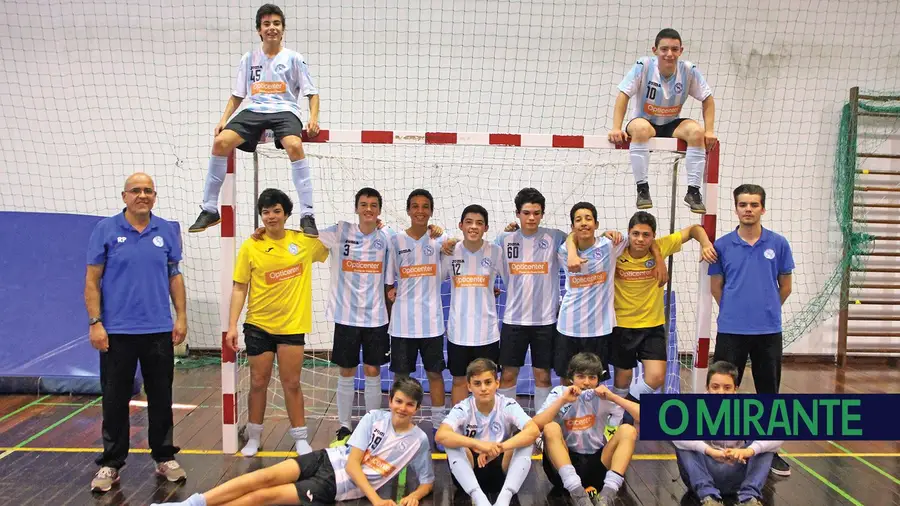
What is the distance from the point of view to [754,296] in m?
4.01

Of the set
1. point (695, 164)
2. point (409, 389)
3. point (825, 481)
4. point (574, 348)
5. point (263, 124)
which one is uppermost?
point (263, 124)

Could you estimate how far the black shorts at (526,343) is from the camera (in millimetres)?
4176

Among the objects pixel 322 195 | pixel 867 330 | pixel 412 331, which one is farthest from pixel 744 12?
pixel 412 331

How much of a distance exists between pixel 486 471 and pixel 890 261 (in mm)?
6117

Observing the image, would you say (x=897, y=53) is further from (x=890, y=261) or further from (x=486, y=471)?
(x=486, y=471)

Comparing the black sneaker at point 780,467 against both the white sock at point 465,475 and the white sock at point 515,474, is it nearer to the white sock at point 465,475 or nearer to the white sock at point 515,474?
the white sock at point 515,474

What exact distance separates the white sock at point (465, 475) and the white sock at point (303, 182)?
1.74 meters

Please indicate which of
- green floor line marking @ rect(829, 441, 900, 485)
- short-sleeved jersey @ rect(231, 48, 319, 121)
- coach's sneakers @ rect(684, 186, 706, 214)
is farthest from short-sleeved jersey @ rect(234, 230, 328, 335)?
green floor line marking @ rect(829, 441, 900, 485)

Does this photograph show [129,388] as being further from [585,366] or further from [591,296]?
[591,296]

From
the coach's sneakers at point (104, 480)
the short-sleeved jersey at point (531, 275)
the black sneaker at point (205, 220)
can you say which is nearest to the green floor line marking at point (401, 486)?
the short-sleeved jersey at point (531, 275)

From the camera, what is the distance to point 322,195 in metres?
6.90

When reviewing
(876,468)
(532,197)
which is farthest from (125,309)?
(876,468)

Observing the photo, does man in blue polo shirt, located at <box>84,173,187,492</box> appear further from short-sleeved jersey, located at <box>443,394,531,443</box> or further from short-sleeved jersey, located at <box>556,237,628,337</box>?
short-sleeved jersey, located at <box>556,237,628,337</box>

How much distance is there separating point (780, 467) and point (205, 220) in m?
3.97
